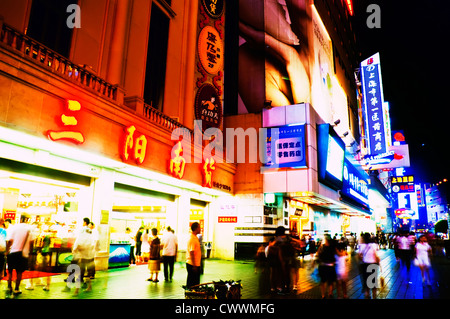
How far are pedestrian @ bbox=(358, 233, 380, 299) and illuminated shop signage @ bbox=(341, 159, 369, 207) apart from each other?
16.7 meters

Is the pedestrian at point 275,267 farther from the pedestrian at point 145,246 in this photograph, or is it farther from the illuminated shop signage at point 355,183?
the illuminated shop signage at point 355,183

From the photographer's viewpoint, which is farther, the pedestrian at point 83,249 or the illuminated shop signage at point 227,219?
the illuminated shop signage at point 227,219

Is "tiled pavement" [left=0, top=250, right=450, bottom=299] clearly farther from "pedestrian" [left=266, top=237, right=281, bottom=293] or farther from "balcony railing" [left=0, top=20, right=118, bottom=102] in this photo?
"balcony railing" [left=0, top=20, right=118, bottom=102]

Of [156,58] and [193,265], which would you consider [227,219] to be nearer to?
[156,58]

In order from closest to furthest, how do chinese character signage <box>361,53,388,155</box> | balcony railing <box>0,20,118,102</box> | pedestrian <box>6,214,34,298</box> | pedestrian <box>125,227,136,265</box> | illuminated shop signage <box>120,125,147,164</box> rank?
pedestrian <box>6,214,34,298</box> → balcony railing <box>0,20,118,102</box> → illuminated shop signage <box>120,125,147,164</box> → pedestrian <box>125,227,136,265</box> → chinese character signage <box>361,53,388,155</box>

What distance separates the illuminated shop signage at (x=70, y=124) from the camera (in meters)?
9.32

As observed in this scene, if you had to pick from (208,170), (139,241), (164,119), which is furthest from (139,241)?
(164,119)

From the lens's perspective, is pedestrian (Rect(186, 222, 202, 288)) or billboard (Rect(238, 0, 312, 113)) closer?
pedestrian (Rect(186, 222, 202, 288))

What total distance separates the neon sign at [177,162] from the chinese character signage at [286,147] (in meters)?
6.73

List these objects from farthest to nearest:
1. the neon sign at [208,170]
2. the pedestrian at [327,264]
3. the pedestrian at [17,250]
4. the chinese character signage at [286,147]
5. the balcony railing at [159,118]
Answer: the chinese character signage at [286,147], the neon sign at [208,170], the balcony railing at [159,118], the pedestrian at [327,264], the pedestrian at [17,250]

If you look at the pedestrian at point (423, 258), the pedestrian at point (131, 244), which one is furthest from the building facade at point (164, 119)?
the pedestrian at point (423, 258)

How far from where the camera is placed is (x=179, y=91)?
18.1 meters

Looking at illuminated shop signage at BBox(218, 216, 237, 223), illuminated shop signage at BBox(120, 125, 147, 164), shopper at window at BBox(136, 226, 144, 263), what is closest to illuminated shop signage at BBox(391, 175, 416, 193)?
illuminated shop signage at BBox(218, 216, 237, 223)

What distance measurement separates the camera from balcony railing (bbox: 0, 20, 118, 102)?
27.6ft
